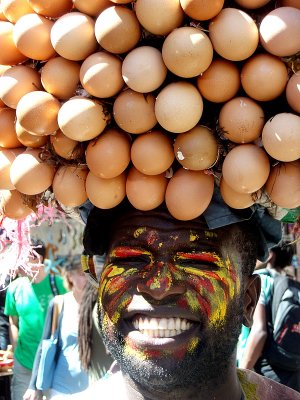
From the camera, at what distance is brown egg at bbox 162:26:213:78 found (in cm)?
178

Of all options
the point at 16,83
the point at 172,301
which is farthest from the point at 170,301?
the point at 16,83

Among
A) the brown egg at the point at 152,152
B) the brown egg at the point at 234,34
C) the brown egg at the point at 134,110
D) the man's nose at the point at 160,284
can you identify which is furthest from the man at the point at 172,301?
the brown egg at the point at 234,34

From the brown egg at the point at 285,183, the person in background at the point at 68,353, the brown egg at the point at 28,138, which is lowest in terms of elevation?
the person in background at the point at 68,353

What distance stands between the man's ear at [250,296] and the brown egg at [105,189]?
642 mm

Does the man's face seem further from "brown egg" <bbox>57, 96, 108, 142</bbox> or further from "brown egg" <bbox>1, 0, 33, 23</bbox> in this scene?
"brown egg" <bbox>1, 0, 33, 23</bbox>

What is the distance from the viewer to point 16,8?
2.00 meters

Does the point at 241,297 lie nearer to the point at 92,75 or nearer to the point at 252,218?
the point at 252,218

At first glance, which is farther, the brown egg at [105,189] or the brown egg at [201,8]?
the brown egg at [105,189]

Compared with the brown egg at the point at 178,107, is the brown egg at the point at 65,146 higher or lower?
lower

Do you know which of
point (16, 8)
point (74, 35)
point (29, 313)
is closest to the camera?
point (74, 35)

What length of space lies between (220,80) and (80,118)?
0.40m

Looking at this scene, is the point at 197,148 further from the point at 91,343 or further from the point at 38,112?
the point at 91,343

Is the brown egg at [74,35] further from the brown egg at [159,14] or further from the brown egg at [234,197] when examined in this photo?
the brown egg at [234,197]

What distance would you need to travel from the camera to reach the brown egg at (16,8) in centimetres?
199
